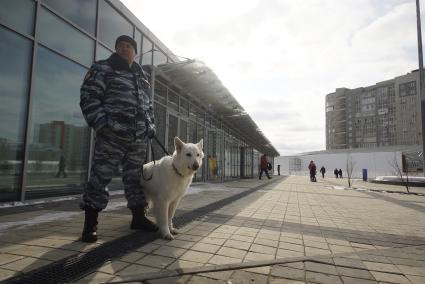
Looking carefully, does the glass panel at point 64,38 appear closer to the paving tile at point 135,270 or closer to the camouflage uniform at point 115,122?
the camouflage uniform at point 115,122

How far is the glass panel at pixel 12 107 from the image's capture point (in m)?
5.50

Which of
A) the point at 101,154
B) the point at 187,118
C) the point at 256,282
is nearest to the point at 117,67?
the point at 101,154

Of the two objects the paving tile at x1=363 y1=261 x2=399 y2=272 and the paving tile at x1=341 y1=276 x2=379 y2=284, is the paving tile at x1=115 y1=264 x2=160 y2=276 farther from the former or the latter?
the paving tile at x1=363 y1=261 x2=399 y2=272

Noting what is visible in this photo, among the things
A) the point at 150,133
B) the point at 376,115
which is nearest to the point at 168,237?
the point at 150,133

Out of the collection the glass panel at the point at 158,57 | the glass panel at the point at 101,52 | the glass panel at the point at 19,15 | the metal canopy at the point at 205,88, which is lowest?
the glass panel at the point at 19,15

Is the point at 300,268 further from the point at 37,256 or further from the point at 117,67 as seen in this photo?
the point at 117,67

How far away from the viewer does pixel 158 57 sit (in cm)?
1171

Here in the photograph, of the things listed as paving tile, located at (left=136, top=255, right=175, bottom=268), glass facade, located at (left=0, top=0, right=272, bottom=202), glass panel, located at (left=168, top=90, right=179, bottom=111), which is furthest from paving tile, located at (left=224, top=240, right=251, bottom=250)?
glass panel, located at (left=168, top=90, right=179, bottom=111)

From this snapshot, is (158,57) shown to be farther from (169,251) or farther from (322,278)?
(322,278)

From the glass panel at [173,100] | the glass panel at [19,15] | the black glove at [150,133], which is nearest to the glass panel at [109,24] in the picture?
the glass panel at [19,15]

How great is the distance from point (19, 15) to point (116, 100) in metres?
4.21

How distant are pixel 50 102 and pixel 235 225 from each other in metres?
4.98

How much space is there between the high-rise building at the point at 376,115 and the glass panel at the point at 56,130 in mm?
89496

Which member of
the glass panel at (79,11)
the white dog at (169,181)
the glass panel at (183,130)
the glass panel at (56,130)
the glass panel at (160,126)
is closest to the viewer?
the white dog at (169,181)
